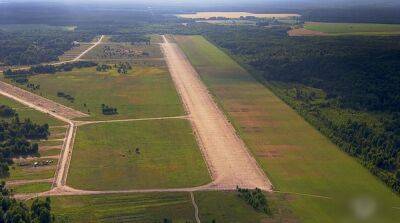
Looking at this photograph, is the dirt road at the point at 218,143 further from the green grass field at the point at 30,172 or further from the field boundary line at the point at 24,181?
the green grass field at the point at 30,172

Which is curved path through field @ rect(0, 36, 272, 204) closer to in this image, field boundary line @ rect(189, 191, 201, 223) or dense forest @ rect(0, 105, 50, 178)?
field boundary line @ rect(189, 191, 201, 223)

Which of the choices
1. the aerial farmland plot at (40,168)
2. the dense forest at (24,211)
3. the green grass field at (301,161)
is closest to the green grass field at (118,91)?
the aerial farmland plot at (40,168)

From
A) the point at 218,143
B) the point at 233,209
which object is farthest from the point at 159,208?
the point at 218,143

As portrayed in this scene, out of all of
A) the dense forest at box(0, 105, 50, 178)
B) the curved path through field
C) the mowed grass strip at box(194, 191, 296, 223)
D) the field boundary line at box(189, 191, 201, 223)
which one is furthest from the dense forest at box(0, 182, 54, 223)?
the mowed grass strip at box(194, 191, 296, 223)

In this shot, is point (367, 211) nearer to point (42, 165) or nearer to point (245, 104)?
point (42, 165)

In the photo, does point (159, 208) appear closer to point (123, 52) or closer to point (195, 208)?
point (195, 208)

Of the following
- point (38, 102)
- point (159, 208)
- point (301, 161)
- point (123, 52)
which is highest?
point (38, 102)

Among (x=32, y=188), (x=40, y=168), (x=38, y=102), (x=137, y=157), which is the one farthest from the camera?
(x=38, y=102)

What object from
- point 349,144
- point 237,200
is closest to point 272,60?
point 349,144
